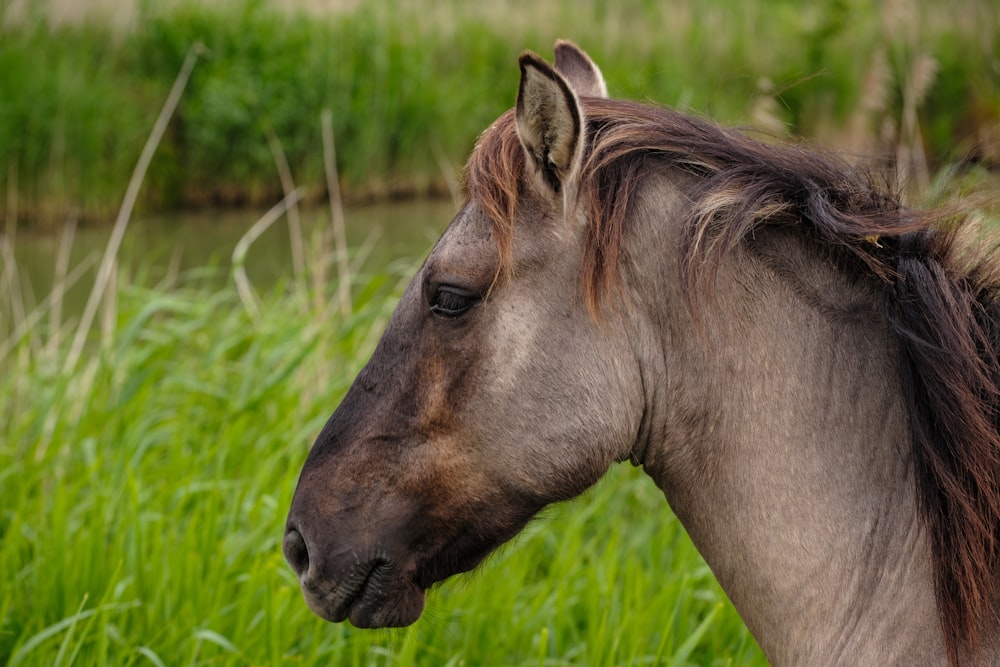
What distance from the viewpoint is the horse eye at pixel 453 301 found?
2.15 m

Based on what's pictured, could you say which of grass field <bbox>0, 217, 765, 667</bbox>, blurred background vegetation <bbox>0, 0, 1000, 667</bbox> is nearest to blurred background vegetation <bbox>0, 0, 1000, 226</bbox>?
blurred background vegetation <bbox>0, 0, 1000, 667</bbox>

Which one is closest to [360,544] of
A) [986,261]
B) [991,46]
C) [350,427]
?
[350,427]

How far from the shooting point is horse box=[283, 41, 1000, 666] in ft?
6.76

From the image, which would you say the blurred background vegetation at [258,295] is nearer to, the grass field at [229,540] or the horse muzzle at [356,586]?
the grass field at [229,540]

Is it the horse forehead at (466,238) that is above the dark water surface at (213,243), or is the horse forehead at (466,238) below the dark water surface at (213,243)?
above

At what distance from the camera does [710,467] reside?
84.7 inches

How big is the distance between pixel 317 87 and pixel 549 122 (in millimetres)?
10746

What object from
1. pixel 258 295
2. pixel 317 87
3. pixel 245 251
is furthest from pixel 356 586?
pixel 317 87

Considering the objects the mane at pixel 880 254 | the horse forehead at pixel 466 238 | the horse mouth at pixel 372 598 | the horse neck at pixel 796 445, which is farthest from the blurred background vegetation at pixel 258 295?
the horse forehead at pixel 466 238

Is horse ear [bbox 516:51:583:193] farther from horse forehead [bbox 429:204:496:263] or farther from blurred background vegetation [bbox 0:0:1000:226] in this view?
blurred background vegetation [bbox 0:0:1000:226]

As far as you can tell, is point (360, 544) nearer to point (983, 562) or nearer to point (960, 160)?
point (983, 562)

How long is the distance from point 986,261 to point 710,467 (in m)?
0.70

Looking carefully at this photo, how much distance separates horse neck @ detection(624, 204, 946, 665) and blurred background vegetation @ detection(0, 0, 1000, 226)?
9.00m

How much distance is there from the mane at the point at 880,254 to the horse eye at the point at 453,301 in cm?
8
